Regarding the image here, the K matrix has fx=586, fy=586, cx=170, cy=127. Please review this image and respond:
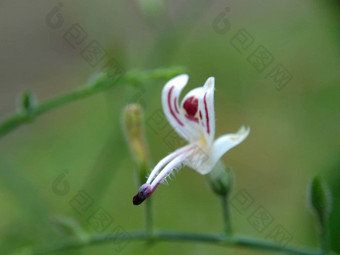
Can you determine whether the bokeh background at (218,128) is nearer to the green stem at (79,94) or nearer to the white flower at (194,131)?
the green stem at (79,94)

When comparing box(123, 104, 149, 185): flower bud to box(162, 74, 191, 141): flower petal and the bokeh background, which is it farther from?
the bokeh background

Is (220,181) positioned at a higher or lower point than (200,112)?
lower

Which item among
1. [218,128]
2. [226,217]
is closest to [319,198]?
[226,217]

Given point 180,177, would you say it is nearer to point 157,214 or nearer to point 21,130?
point 157,214

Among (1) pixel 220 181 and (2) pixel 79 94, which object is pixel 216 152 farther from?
(2) pixel 79 94

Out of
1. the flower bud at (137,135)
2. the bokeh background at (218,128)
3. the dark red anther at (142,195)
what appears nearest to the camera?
the dark red anther at (142,195)

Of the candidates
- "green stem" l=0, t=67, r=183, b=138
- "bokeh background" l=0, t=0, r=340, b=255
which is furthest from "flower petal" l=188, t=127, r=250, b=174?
"bokeh background" l=0, t=0, r=340, b=255

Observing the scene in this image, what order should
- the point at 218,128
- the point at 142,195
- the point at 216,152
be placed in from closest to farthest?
the point at 142,195
the point at 216,152
the point at 218,128

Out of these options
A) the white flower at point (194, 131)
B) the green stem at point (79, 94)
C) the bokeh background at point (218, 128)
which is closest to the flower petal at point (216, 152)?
the white flower at point (194, 131)
